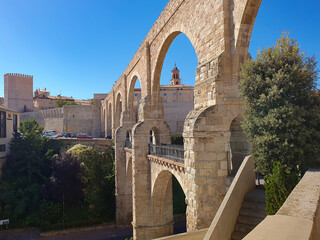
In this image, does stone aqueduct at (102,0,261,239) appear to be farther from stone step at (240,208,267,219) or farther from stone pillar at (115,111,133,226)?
stone pillar at (115,111,133,226)

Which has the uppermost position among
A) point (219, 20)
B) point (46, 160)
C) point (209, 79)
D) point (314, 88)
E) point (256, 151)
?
point (219, 20)

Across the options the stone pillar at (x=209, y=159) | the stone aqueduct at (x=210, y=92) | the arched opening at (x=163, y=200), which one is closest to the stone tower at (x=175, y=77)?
the arched opening at (x=163, y=200)

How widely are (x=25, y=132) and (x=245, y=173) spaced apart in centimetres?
2402

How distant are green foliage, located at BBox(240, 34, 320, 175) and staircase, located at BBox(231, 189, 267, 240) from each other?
2.26 feet

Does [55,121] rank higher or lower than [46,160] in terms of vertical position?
higher

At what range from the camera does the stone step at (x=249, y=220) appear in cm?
452

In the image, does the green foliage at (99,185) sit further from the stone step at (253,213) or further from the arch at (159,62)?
the stone step at (253,213)

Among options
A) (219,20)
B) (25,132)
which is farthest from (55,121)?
(219,20)

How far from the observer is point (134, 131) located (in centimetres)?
1223

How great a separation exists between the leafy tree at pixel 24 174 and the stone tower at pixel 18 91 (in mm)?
29925

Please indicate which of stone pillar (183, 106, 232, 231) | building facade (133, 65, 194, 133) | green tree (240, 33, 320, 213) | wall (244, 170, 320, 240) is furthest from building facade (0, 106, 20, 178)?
wall (244, 170, 320, 240)

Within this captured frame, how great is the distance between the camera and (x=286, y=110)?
417 cm

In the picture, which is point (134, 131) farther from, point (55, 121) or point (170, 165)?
point (55, 121)

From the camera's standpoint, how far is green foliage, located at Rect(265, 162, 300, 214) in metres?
4.14
